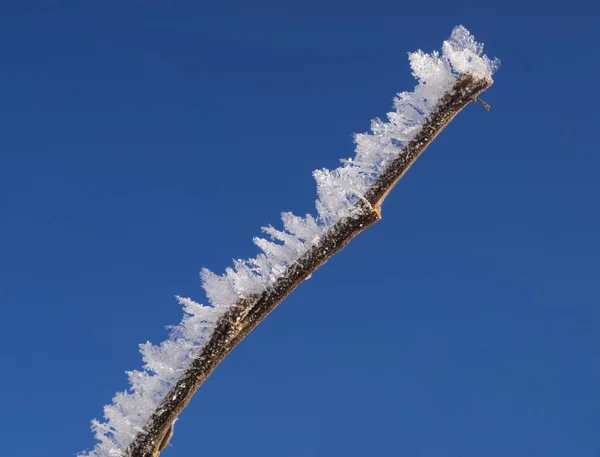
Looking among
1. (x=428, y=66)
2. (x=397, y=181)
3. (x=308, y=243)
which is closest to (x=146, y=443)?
(x=308, y=243)

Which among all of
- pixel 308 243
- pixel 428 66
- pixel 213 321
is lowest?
pixel 213 321

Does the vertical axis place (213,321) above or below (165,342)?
above

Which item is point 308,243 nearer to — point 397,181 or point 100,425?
point 397,181

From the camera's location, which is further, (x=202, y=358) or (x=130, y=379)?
(x=130, y=379)
